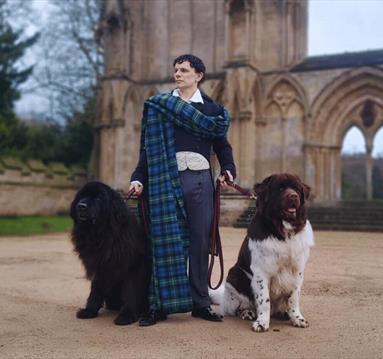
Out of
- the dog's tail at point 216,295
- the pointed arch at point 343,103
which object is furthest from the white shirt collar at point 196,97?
the pointed arch at point 343,103

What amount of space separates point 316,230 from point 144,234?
486 inches

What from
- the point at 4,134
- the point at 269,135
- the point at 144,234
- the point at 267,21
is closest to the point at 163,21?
the point at 267,21

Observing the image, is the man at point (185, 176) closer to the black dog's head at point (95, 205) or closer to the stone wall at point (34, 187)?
the black dog's head at point (95, 205)

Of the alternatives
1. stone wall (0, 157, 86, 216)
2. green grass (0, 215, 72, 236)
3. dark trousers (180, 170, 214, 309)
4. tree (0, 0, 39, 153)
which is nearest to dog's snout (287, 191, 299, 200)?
dark trousers (180, 170, 214, 309)

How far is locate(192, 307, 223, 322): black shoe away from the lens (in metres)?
4.69

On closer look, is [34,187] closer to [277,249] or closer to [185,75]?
[185,75]

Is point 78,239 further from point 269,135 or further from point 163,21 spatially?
point 163,21

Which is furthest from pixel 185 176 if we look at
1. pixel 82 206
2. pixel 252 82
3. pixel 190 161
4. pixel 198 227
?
pixel 252 82

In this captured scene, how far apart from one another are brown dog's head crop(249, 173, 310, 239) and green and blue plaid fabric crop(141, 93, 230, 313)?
80 cm

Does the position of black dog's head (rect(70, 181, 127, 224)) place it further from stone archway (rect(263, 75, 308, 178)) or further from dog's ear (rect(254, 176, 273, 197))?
stone archway (rect(263, 75, 308, 178))

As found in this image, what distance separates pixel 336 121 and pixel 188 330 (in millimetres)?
17605

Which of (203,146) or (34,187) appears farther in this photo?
(34,187)

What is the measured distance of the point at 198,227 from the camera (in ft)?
15.7

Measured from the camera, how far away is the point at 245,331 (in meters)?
4.31
